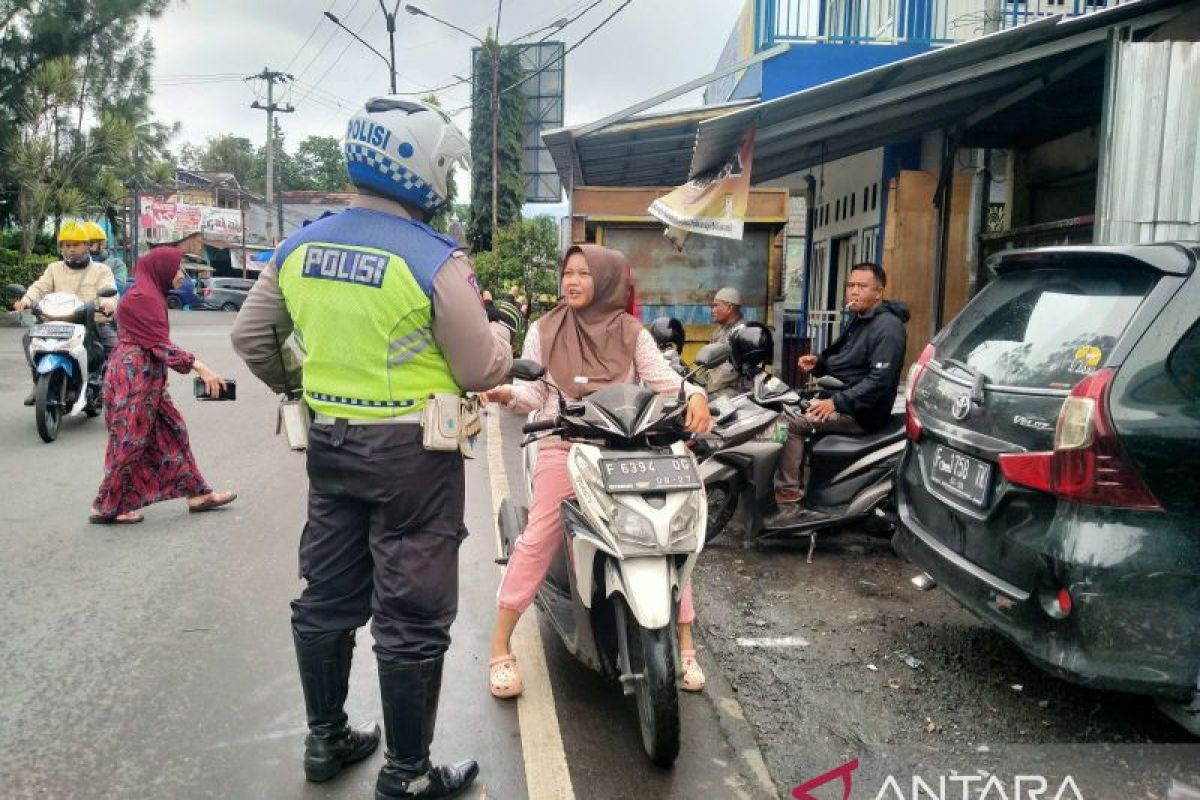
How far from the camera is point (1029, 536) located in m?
3.09

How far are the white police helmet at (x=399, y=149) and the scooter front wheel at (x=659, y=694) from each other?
147 cm

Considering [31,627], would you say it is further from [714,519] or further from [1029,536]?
[1029,536]

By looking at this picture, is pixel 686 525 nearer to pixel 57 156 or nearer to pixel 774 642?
pixel 774 642

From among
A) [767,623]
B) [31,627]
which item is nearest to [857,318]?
[767,623]

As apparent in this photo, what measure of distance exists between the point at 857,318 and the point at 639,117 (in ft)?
14.4

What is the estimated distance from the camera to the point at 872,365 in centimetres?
532

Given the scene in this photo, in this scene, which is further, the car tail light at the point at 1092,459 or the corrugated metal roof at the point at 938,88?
the corrugated metal roof at the point at 938,88

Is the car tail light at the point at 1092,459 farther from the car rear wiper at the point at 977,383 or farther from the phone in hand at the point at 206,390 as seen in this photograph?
the phone in hand at the point at 206,390

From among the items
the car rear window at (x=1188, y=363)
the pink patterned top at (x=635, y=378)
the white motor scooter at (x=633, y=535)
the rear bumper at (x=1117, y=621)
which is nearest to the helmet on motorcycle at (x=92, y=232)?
the pink patterned top at (x=635, y=378)

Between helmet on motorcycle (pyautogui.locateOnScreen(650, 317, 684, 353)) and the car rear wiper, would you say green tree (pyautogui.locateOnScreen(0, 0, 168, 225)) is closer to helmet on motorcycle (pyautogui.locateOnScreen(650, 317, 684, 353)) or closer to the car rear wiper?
helmet on motorcycle (pyautogui.locateOnScreen(650, 317, 684, 353))

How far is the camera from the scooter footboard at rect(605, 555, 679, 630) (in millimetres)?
2836

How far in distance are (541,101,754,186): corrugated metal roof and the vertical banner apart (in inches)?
20.8

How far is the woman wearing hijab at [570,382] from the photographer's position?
3.47 m

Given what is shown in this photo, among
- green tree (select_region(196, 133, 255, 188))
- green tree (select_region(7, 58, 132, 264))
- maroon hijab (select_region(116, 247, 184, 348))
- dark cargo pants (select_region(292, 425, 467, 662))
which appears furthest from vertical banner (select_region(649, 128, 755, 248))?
green tree (select_region(196, 133, 255, 188))
